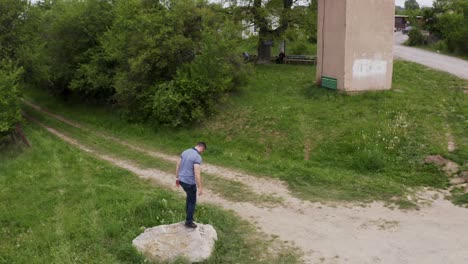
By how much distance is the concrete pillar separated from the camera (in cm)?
1905

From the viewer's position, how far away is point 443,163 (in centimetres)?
1375

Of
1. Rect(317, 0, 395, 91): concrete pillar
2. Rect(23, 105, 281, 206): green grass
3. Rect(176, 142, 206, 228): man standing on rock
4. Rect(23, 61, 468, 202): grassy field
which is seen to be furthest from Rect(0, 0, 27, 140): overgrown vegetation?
Rect(176, 142, 206, 228): man standing on rock

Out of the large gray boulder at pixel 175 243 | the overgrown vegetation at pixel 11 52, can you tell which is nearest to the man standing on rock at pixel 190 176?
the large gray boulder at pixel 175 243

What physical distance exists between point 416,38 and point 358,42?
74.9ft

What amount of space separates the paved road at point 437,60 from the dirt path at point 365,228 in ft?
45.7

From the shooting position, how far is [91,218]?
36.7 feet

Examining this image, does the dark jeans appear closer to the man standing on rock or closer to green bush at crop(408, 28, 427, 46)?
the man standing on rock

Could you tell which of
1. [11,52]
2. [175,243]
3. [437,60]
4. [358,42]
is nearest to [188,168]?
[175,243]

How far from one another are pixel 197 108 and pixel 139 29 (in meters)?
5.29

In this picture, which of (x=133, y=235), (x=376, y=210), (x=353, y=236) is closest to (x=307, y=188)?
(x=376, y=210)

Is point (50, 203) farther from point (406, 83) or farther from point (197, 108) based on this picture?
point (406, 83)

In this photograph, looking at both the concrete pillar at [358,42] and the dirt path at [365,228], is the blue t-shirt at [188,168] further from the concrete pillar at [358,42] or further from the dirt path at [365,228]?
the concrete pillar at [358,42]

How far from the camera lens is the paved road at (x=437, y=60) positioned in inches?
973

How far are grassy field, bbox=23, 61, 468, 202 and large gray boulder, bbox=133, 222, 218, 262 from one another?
4.16m
